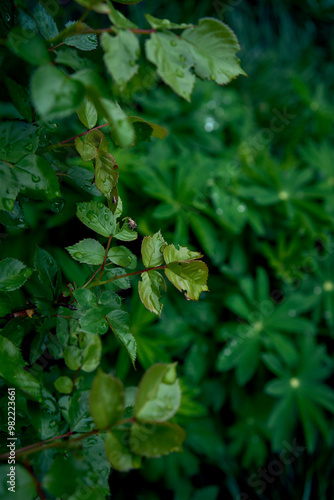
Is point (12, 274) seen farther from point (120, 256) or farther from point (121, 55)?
point (121, 55)

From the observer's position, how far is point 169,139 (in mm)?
1415

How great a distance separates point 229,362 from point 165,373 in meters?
0.88

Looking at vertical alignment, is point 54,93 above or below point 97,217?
above

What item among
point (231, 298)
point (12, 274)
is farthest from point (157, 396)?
point (231, 298)

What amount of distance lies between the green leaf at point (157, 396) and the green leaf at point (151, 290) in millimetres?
100

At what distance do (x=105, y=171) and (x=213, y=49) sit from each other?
0.62 feet

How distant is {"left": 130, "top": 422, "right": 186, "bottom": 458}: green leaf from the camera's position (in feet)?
1.16

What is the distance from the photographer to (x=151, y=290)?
48 centimetres

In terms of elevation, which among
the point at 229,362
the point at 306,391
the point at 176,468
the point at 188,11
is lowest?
the point at 176,468

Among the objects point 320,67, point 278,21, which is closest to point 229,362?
point 320,67

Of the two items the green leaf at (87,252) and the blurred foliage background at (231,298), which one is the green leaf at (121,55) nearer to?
the green leaf at (87,252)

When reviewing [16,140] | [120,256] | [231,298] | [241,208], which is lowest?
→ [231,298]

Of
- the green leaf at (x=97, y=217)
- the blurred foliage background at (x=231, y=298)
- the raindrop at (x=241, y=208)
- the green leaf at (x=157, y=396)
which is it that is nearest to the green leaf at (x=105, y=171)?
the green leaf at (x=97, y=217)

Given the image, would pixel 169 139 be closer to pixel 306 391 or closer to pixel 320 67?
pixel 306 391
